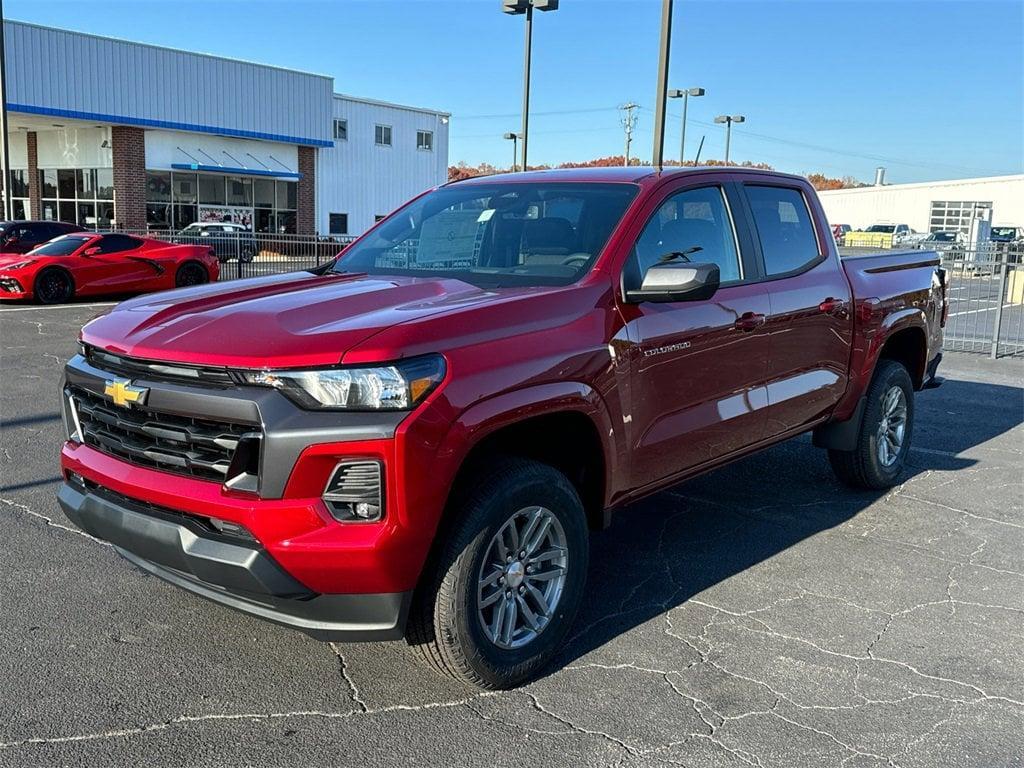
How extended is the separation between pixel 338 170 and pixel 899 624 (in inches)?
1515

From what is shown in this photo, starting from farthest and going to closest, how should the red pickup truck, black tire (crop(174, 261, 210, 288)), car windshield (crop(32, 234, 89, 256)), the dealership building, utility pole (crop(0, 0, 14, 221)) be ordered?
the dealership building → utility pole (crop(0, 0, 14, 221)) → black tire (crop(174, 261, 210, 288)) → car windshield (crop(32, 234, 89, 256)) → the red pickup truck

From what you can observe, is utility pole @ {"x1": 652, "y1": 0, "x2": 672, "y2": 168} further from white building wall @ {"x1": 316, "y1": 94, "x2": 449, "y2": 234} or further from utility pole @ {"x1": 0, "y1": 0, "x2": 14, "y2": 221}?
white building wall @ {"x1": 316, "y1": 94, "x2": 449, "y2": 234}

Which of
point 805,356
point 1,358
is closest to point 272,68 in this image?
point 1,358

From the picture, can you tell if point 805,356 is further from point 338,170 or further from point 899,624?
point 338,170

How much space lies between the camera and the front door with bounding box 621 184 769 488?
404cm

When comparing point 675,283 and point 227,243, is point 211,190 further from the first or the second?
point 675,283

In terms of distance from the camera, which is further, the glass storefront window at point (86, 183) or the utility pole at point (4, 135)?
the glass storefront window at point (86, 183)

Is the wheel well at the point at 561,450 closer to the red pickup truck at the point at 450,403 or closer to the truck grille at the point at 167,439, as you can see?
the red pickup truck at the point at 450,403

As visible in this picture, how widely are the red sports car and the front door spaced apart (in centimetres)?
1509

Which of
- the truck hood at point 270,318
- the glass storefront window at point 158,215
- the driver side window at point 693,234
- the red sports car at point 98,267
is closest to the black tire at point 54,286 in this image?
the red sports car at point 98,267

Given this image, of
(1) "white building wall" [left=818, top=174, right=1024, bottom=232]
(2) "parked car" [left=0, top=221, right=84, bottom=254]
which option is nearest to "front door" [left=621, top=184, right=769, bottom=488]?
(2) "parked car" [left=0, top=221, right=84, bottom=254]

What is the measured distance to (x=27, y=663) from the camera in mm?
3605

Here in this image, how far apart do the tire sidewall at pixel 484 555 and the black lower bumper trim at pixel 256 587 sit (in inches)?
9.4

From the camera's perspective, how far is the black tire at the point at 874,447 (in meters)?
5.96
